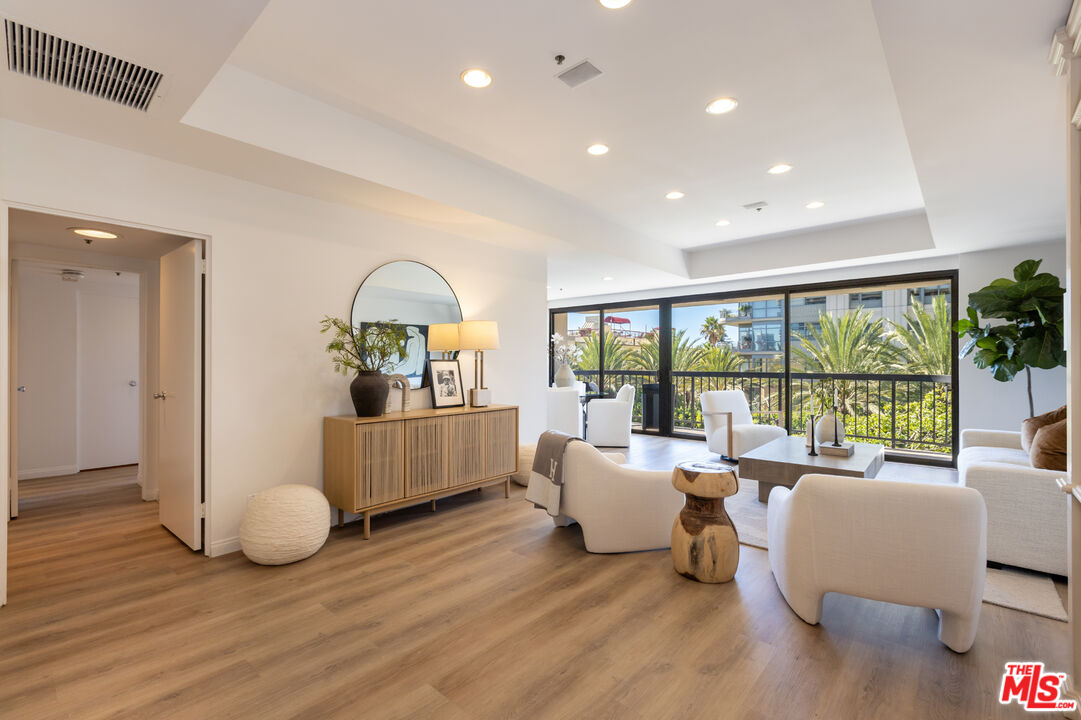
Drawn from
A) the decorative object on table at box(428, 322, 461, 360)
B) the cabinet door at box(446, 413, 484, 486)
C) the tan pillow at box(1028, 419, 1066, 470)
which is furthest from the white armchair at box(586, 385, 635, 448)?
the tan pillow at box(1028, 419, 1066, 470)

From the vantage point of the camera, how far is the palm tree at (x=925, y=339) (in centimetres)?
571

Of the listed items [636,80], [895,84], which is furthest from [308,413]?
[895,84]

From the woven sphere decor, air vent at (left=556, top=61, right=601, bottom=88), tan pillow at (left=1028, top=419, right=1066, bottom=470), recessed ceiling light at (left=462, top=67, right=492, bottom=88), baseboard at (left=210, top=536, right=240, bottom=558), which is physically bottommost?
baseboard at (left=210, top=536, right=240, bottom=558)

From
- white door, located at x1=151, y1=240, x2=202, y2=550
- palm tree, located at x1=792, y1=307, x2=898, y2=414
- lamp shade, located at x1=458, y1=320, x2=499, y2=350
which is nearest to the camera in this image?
white door, located at x1=151, y1=240, x2=202, y2=550

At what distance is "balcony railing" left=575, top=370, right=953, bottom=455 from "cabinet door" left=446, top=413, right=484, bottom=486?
3.44 metres

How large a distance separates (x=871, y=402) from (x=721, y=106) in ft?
15.8

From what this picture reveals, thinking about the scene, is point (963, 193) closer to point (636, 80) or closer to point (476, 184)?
point (636, 80)

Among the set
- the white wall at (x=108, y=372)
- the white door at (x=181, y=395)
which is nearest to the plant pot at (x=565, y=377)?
the white door at (x=181, y=395)

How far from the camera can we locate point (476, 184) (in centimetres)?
388

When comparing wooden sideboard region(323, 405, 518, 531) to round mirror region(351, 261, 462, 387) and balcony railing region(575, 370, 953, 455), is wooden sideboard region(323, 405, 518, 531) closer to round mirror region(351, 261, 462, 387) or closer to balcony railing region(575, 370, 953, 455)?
round mirror region(351, 261, 462, 387)

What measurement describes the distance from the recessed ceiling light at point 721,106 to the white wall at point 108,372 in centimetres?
597

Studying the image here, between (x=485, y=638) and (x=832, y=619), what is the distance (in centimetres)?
158

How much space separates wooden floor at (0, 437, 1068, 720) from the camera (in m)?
1.79

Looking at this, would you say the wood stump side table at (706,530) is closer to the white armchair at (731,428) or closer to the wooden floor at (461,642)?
the wooden floor at (461,642)
